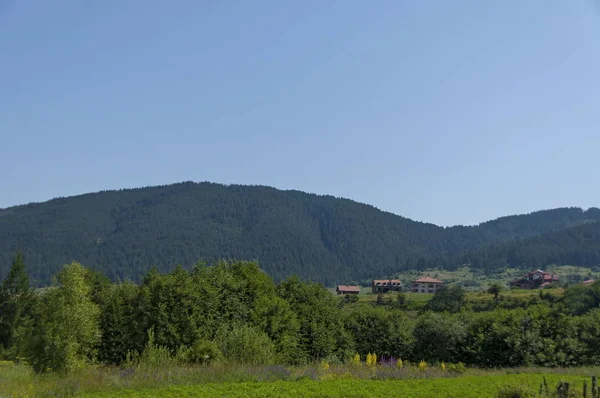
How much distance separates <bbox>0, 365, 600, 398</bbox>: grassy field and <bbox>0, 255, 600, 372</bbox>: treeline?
3.36 m

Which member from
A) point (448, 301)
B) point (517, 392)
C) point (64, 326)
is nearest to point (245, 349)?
point (64, 326)

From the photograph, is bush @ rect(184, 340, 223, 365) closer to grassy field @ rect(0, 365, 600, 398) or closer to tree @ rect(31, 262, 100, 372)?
grassy field @ rect(0, 365, 600, 398)

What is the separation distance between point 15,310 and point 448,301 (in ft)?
239

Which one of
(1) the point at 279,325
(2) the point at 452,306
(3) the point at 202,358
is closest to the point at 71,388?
(3) the point at 202,358

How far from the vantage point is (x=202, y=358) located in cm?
2742

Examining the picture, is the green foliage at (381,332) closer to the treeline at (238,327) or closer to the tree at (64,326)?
the treeline at (238,327)

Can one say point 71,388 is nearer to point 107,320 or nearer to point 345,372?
point 345,372

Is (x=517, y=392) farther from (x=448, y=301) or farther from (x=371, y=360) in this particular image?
(x=448, y=301)

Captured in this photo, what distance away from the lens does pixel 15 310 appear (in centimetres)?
5228

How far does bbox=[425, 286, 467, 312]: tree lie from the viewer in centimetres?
9619

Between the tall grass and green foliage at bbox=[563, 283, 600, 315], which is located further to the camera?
green foliage at bbox=[563, 283, 600, 315]

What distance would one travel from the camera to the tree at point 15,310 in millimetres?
51125

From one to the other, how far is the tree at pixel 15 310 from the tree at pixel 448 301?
64.8m

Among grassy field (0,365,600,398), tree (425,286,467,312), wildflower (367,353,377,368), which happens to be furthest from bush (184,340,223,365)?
tree (425,286,467,312)
